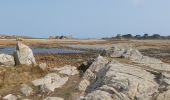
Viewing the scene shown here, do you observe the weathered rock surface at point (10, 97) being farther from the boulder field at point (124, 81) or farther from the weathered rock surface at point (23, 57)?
the weathered rock surface at point (23, 57)

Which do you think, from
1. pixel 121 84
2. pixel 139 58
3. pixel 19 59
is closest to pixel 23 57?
pixel 19 59

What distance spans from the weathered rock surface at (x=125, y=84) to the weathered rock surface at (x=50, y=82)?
4.95ft

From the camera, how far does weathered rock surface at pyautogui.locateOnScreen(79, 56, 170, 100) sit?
1933cm

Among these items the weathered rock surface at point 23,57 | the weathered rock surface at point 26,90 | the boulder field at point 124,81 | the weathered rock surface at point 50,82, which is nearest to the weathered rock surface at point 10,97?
the weathered rock surface at point 26,90

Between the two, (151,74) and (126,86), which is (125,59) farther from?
(126,86)

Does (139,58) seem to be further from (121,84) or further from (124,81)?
(121,84)

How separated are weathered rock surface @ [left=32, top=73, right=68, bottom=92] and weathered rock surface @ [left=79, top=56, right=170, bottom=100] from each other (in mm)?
1509

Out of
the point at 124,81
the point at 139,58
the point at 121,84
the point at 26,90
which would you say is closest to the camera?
the point at 121,84

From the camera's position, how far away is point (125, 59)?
84.1 ft

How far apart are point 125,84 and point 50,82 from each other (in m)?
5.68

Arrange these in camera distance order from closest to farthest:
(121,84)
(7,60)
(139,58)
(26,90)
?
(121,84), (26,90), (139,58), (7,60)

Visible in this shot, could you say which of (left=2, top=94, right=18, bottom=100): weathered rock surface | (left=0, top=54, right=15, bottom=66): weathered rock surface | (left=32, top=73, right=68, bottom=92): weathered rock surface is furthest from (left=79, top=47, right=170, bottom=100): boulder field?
(left=0, top=54, right=15, bottom=66): weathered rock surface

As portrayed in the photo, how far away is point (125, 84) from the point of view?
64.8 feet

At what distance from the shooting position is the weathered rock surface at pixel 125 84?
19.3m
